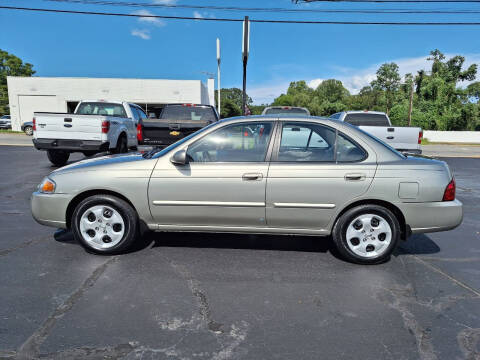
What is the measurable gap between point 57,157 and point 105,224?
323 inches

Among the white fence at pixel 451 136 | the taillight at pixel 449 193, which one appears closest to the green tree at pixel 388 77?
the white fence at pixel 451 136

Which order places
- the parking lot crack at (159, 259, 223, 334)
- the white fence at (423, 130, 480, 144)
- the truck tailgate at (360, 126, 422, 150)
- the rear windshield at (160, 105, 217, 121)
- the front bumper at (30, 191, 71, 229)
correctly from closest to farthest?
the parking lot crack at (159, 259, 223, 334)
the front bumper at (30, 191, 71, 229)
the truck tailgate at (360, 126, 422, 150)
the rear windshield at (160, 105, 217, 121)
the white fence at (423, 130, 480, 144)

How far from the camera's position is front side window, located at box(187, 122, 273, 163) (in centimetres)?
381

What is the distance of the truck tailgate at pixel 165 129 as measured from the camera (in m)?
9.14

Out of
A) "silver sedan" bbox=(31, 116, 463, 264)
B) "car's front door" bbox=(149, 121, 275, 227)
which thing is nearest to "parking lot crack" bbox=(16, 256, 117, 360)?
"silver sedan" bbox=(31, 116, 463, 264)

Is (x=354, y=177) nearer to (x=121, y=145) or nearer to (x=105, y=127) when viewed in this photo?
(x=105, y=127)

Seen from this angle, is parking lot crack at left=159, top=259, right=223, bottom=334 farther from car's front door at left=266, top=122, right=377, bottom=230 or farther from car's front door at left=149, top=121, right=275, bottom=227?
car's front door at left=266, top=122, right=377, bottom=230

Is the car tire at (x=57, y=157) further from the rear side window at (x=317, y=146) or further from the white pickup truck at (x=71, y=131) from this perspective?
the rear side window at (x=317, y=146)

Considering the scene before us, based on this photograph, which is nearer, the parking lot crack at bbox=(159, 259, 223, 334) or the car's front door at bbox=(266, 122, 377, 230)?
the parking lot crack at bbox=(159, 259, 223, 334)

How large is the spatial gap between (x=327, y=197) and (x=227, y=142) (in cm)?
125

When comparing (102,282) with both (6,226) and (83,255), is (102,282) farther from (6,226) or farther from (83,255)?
(6,226)

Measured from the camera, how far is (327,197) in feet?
11.9

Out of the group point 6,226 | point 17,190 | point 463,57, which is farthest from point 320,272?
point 463,57

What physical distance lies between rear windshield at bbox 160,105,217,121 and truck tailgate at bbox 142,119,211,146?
1.43 m
